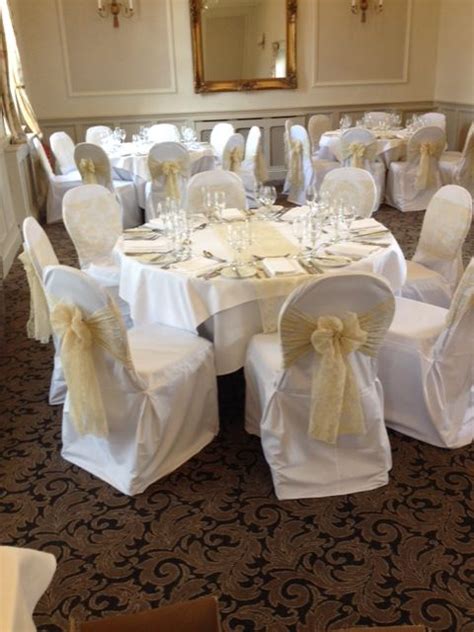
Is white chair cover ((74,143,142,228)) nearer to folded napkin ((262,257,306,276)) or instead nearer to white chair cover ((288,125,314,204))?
white chair cover ((288,125,314,204))

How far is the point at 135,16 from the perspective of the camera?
771 centimetres

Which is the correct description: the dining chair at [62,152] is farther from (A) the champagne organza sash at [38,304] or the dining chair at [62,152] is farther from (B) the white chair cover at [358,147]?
(A) the champagne organza sash at [38,304]

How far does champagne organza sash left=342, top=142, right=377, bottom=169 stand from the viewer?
641 centimetres

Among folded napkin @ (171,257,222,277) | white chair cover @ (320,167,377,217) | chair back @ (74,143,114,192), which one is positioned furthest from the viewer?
chair back @ (74,143,114,192)

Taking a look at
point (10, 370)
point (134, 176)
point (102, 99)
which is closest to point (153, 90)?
point (102, 99)

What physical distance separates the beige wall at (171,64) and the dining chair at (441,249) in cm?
542

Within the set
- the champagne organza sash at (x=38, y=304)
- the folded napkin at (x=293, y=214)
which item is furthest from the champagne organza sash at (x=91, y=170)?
the champagne organza sash at (x=38, y=304)

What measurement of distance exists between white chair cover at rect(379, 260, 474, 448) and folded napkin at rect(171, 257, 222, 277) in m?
0.86

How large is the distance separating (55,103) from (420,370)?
6.80 metres

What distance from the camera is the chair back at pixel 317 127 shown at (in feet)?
26.3

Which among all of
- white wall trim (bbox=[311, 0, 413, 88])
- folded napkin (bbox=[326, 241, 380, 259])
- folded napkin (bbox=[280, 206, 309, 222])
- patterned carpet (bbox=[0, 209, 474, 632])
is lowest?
patterned carpet (bbox=[0, 209, 474, 632])

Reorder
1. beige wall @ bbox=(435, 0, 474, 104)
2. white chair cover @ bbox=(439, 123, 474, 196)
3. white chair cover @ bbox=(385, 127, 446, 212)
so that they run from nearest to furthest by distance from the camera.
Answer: white chair cover @ bbox=(385, 127, 446, 212)
white chair cover @ bbox=(439, 123, 474, 196)
beige wall @ bbox=(435, 0, 474, 104)

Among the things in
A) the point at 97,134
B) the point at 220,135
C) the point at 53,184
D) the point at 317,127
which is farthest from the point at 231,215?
the point at 317,127

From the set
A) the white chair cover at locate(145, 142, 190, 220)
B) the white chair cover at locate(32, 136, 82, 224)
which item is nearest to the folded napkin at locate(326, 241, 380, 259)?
the white chair cover at locate(145, 142, 190, 220)
